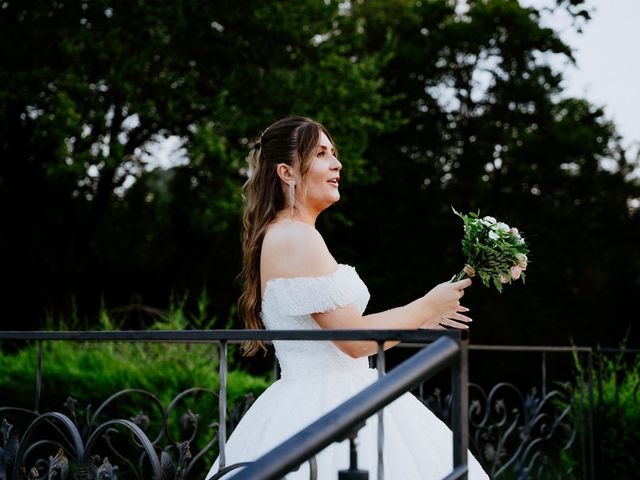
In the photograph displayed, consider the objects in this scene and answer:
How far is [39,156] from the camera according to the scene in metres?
14.7

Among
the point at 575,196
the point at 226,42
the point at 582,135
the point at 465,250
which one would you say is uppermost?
the point at 226,42

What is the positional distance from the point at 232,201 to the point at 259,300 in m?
9.56

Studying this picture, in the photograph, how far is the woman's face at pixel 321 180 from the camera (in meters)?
2.84

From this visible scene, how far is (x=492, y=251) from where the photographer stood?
278cm

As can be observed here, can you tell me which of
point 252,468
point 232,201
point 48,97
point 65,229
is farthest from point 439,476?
point 65,229

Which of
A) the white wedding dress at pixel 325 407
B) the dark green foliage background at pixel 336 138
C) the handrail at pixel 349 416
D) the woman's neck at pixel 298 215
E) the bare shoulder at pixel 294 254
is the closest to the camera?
the handrail at pixel 349 416

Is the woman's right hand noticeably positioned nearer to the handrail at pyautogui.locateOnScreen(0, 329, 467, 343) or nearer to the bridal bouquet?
the bridal bouquet

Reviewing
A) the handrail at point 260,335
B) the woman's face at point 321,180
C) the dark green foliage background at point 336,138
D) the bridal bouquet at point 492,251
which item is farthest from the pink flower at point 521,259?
the dark green foliage background at point 336,138

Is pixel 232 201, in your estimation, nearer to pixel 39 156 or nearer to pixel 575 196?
pixel 39 156

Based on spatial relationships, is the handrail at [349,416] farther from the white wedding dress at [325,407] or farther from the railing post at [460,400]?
the white wedding dress at [325,407]

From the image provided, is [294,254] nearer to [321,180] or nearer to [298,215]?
[298,215]

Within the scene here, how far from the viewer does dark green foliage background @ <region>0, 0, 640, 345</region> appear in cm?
1255

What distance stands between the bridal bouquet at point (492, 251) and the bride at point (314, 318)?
215mm

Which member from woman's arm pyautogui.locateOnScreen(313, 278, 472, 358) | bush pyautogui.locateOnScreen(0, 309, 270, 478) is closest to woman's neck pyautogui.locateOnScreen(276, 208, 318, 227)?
woman's arm pyautogui.locateOnScreen(313, 278, 472, 358)
